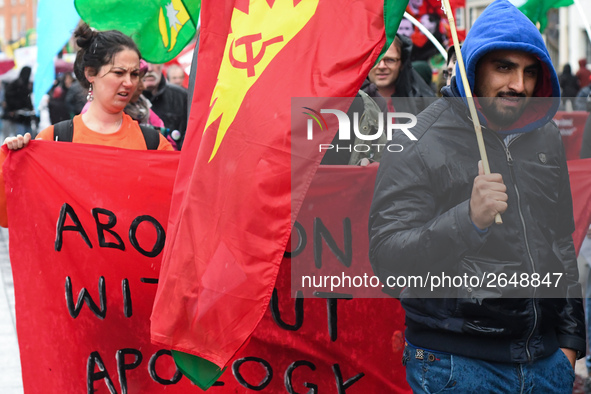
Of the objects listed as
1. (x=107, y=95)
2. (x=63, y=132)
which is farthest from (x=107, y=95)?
(x=63, y=132)

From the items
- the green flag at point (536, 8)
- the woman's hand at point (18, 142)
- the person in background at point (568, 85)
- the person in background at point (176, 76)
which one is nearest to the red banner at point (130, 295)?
the woman's hand at point (18, 142)

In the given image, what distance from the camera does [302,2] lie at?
3195 mm

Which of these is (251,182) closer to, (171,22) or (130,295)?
(130,295)

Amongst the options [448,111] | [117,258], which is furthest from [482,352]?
[117,258]

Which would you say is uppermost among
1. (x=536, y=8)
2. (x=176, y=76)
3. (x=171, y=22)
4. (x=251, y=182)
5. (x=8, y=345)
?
(x=536, y=8)

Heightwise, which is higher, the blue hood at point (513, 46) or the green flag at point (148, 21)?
the green flag at point (148, 21)

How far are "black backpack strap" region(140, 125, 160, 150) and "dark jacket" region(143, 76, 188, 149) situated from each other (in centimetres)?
349

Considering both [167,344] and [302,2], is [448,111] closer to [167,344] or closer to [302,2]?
[302,2]

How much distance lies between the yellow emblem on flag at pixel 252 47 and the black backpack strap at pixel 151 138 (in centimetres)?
134

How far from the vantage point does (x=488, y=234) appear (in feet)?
8.95

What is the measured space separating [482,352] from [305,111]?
3.06 feet

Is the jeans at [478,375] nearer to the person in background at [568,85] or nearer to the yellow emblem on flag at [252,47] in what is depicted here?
the yellow emblem on flag at [252,47]

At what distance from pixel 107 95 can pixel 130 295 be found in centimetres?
101

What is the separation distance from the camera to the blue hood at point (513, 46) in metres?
2.84
